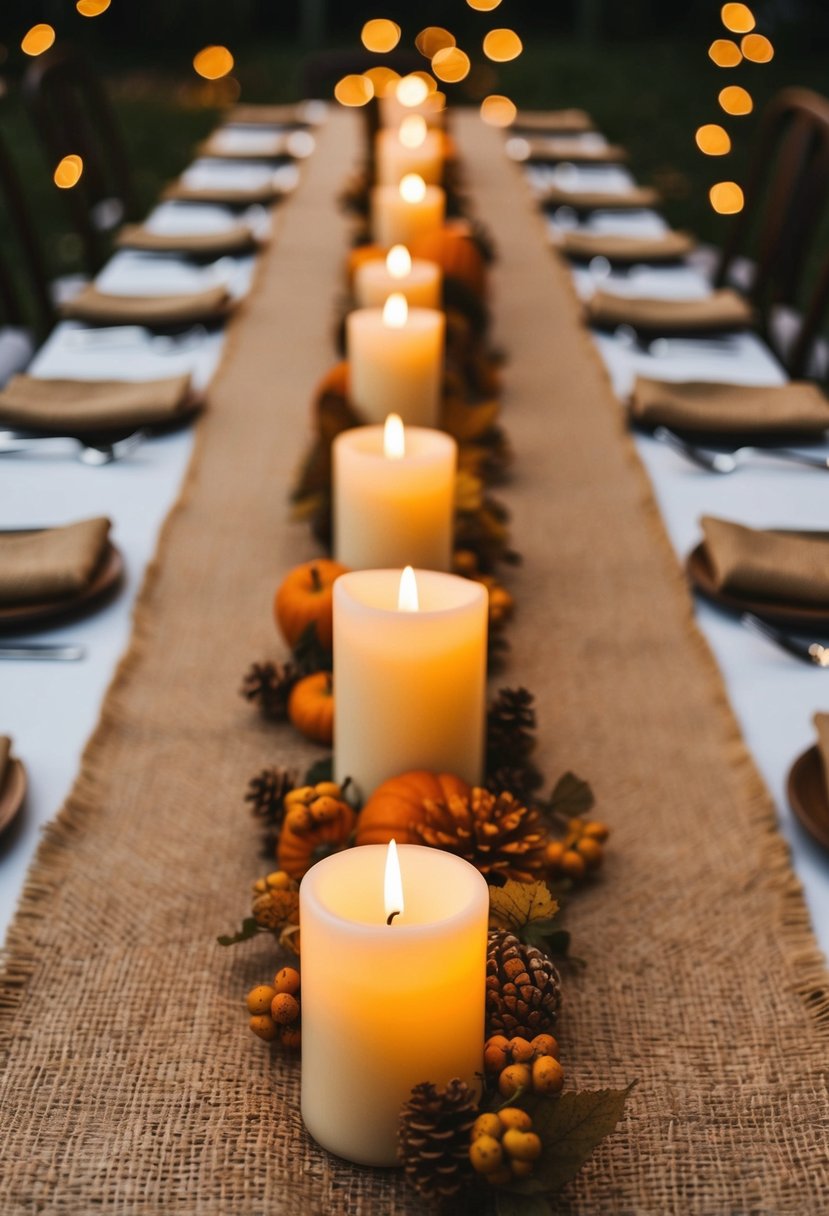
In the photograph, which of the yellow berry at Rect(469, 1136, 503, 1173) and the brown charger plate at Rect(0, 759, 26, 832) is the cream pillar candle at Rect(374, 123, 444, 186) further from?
the yellow berry at Rect(469, 1136, 503, 1173)

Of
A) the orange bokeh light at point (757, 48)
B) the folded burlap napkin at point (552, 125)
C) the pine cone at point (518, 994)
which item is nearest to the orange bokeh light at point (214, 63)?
the orange bokeh light at point (757, 48)

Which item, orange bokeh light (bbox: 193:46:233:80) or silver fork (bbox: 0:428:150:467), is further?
orange bokeh light (bbox: 193:46:233:80)

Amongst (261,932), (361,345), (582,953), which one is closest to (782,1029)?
(582,953)

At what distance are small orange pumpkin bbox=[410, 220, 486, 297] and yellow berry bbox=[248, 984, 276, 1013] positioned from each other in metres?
1.23

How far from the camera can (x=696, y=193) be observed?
17.1 feet

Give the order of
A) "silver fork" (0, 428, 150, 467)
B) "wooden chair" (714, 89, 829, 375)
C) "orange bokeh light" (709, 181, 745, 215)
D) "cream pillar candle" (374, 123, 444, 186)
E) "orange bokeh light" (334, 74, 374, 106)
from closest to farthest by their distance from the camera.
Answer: "silver fork" (0, 428, 150, 467)
"cream pillar candle" (374, 123, 444, 186)
"wooden chair" (714, 89, 829, 375)
"orange bokeh light" (334, 74, 374, 106)
"orange bokeh light" (709, 181, 745, 215)

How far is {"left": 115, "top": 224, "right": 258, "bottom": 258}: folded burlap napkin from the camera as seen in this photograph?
6.97ft

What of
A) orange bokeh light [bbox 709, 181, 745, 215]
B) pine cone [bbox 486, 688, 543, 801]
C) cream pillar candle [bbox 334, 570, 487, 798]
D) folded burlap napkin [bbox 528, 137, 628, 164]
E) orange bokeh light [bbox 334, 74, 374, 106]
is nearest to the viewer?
cream pillar candle [bbox 334, 570, 487, 798]

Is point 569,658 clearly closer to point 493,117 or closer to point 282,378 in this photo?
point 282,378

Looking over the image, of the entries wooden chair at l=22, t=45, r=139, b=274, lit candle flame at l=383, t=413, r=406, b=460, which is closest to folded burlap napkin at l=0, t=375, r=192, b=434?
lit candle flame at l=383, t=413, r=406, b=460

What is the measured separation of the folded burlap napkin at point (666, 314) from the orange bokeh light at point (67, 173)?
4.14 feet

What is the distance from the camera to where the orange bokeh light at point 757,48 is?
649 centimetres

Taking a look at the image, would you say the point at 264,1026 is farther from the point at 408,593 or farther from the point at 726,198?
the point at 726,198

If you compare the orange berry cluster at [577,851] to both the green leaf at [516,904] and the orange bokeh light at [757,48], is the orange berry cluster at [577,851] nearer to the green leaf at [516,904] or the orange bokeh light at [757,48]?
the green leaf at [516,904]
